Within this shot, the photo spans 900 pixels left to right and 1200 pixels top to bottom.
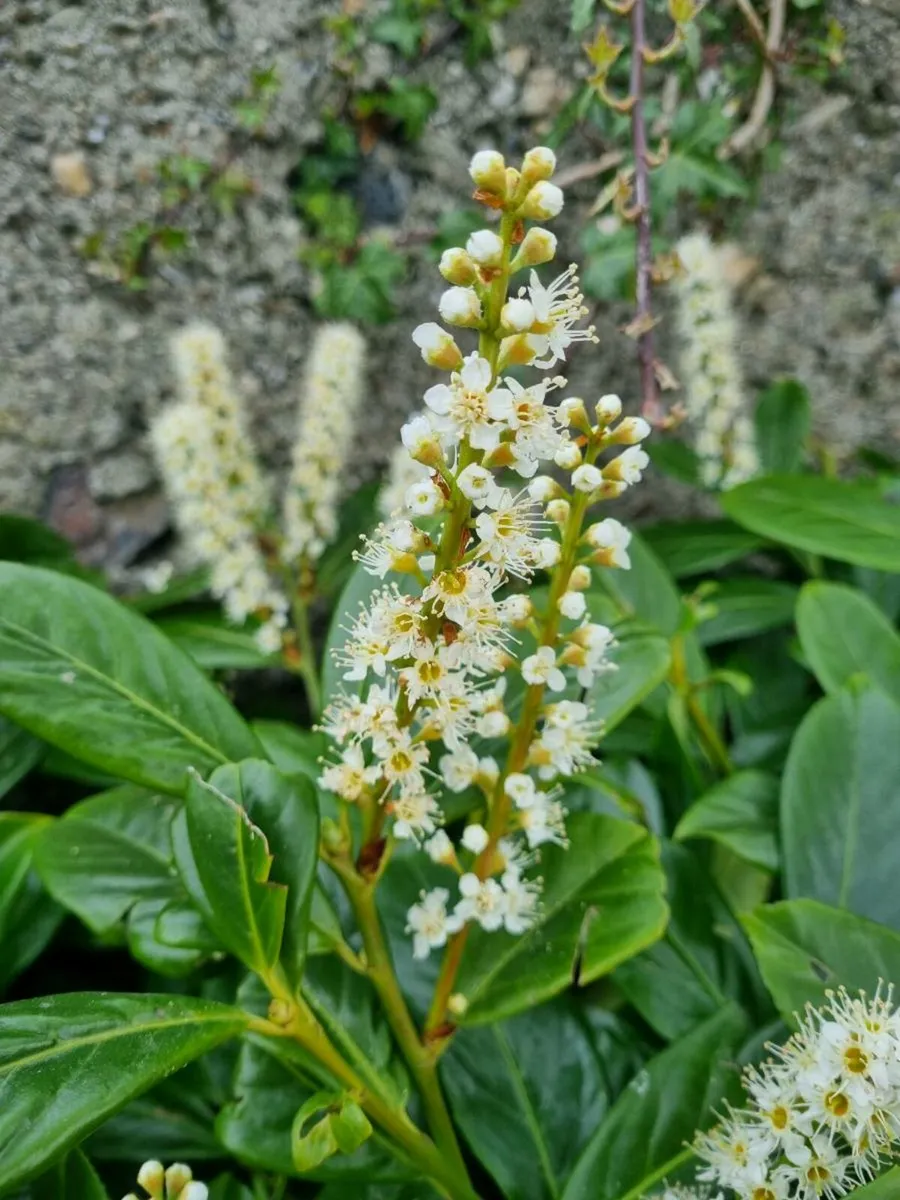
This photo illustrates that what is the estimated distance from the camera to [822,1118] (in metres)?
0.67

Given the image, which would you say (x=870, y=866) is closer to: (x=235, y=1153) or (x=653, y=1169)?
(x=653, y=1169)

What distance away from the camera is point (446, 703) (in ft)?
2.13

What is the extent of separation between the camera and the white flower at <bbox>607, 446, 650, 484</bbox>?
26.4 inches

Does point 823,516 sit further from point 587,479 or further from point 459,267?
point 459,267

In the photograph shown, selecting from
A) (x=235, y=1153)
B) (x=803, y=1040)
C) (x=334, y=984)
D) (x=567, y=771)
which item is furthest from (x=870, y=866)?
(x=235, y=1153)

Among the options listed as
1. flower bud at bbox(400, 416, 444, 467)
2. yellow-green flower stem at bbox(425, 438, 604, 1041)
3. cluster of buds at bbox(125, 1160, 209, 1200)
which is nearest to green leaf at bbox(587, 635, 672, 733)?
yellow-green flower stem at bbox(425, 438, 604, 1041)

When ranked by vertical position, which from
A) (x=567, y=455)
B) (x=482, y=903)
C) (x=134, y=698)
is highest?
(x=567, y=455)

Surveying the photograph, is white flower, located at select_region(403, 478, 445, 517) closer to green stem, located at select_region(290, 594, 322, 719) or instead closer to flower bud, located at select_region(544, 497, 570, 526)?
flower bud, located at select_region(544, 497, 570, 526)

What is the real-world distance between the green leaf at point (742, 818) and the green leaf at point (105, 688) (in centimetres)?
48

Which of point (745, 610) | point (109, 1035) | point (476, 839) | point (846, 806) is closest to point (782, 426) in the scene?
point (745, 610)

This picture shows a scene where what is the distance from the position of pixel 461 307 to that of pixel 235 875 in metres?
0.42

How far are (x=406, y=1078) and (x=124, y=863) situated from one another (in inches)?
12.6

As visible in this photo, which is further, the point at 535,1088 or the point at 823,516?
the point at 823,516

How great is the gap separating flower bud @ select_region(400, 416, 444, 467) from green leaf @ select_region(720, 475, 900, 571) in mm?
724
